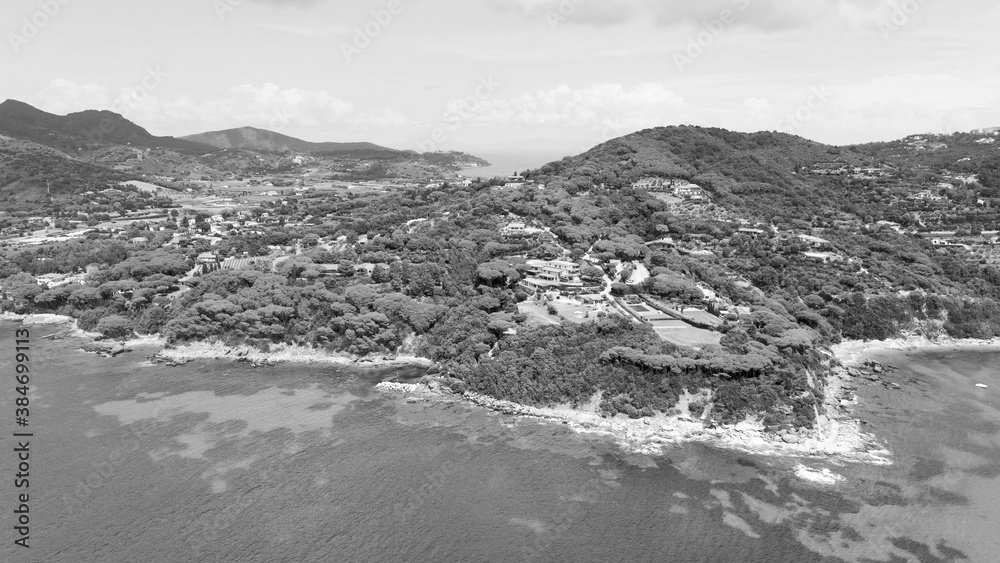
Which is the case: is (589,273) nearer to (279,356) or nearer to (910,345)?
(279,356)

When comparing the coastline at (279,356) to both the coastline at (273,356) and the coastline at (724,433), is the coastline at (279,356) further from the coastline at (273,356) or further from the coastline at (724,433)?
the coastline at (724,433)

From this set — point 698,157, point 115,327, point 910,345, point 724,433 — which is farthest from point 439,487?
point 698,157

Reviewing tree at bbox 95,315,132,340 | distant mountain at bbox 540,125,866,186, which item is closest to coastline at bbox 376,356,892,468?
tree at bbox 95,315,132,340

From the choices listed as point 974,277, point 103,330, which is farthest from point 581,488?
point 974,277

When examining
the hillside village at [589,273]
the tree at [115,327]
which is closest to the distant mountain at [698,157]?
the hillside village at [589,273]

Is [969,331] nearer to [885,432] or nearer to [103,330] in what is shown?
[885,432]
